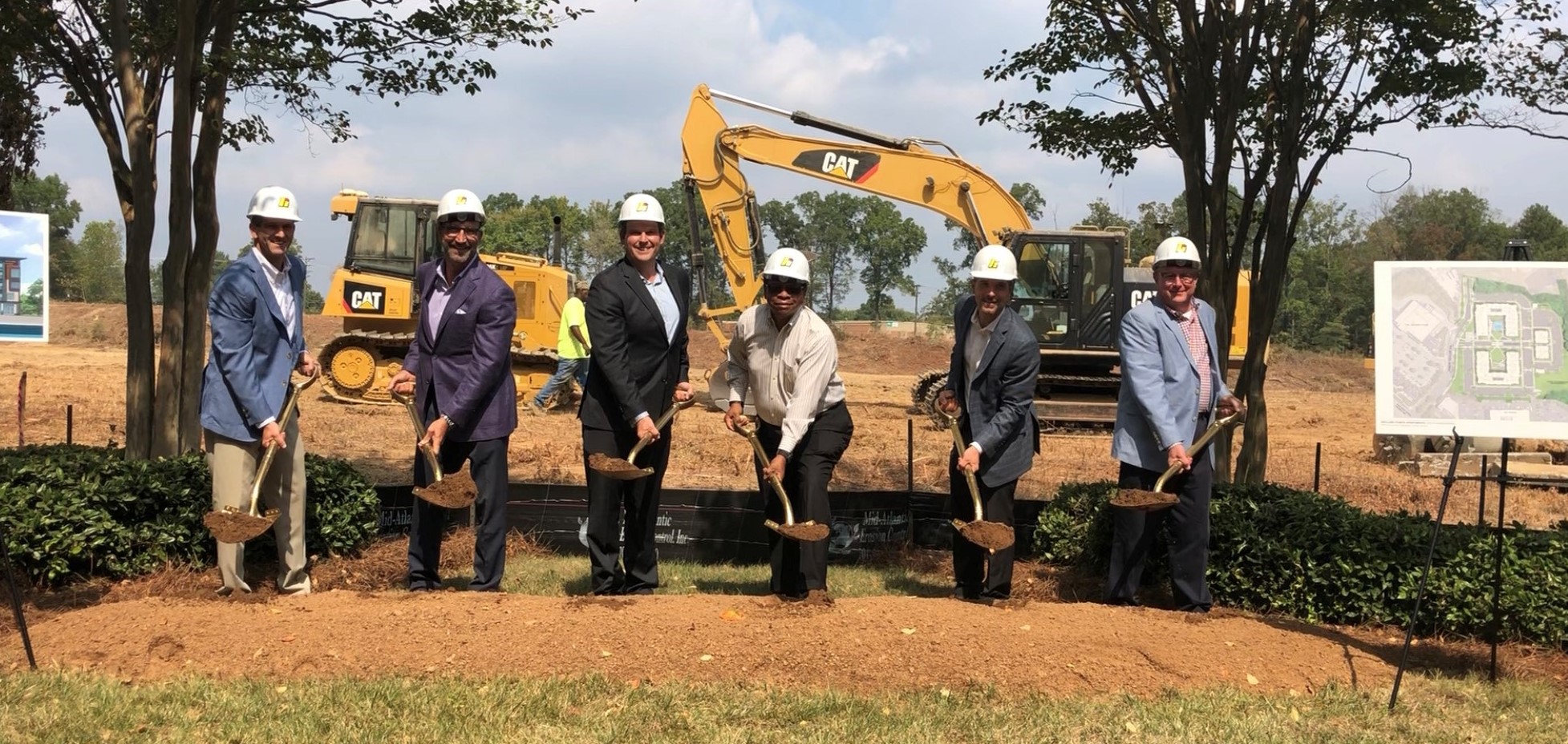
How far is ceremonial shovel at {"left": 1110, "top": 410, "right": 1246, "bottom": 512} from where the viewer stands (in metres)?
6.09

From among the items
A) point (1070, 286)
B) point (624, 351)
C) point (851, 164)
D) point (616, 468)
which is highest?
point (851, 164)

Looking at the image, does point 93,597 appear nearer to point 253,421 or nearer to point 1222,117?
point 253,421

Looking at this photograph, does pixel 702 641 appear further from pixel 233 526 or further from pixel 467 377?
pixel 233 526

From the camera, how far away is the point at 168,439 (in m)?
8.07

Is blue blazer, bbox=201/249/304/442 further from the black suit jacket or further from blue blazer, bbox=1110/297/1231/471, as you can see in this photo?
blue blazer, bbox=1110/297/1231/471

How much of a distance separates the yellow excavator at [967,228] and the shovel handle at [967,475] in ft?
33.7

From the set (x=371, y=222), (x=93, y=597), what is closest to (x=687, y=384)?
(x=93, y=597)

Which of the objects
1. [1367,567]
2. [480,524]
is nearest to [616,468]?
[480,524]

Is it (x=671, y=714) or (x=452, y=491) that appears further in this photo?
(x=452, y=491)

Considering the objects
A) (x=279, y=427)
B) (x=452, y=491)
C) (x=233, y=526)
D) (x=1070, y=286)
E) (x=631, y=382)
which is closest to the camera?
(x=233, y=526)

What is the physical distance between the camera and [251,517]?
18.8 ft

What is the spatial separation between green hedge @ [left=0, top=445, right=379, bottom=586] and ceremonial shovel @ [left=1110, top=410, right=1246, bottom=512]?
14.7 feet

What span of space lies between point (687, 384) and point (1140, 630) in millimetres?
2536

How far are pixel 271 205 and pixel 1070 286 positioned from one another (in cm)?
1248
